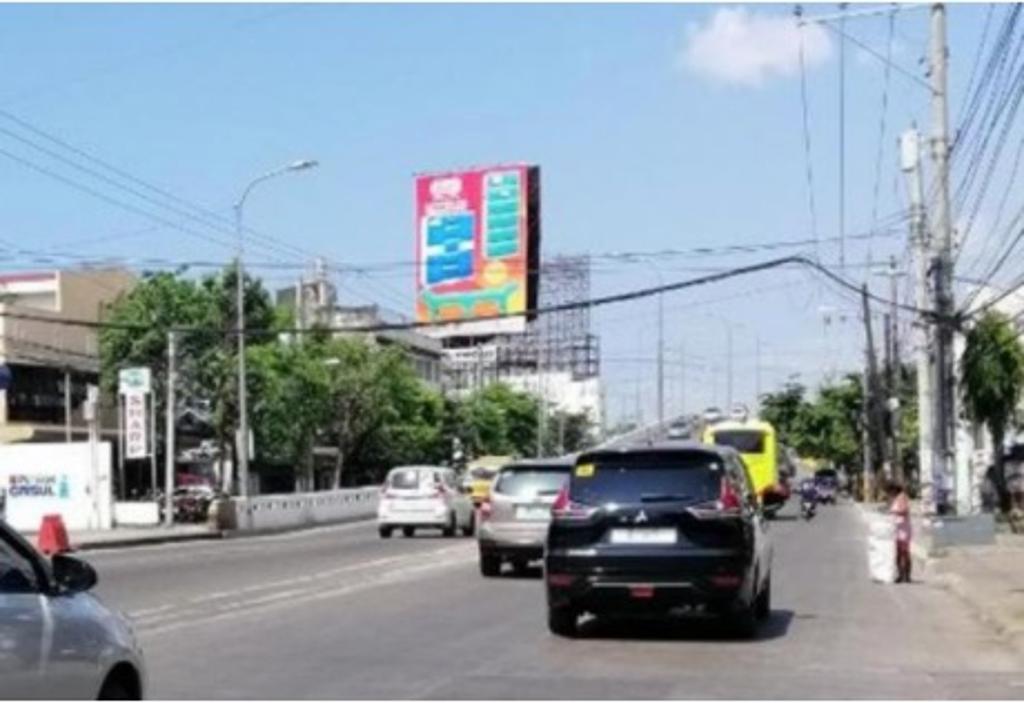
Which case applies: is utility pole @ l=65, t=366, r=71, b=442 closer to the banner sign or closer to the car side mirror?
the banner sign

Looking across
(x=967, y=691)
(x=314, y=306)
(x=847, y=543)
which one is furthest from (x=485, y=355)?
(x=967, y=691)

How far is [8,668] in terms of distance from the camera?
7039mm

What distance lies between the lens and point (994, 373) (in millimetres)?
47969

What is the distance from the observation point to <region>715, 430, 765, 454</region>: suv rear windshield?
54938 mm

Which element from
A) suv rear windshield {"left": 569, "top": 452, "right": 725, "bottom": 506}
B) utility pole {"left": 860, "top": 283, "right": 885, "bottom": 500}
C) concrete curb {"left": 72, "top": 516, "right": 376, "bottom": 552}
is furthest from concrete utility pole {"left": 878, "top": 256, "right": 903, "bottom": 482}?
suv rear windshield {"left": 569, "top": 452, "right": 725, "bottom": 506}

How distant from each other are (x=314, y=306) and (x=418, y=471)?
58.2 metres

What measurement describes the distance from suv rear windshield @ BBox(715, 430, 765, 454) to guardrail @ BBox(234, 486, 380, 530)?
1156cm

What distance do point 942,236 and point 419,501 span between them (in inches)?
559

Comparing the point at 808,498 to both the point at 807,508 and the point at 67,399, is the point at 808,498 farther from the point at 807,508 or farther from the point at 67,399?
the point at 67,399

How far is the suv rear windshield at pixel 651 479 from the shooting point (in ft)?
53.3

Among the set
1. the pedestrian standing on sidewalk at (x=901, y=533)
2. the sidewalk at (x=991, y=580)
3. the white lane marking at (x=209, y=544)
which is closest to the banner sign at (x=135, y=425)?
the white lane marking at (x=209, y=544)

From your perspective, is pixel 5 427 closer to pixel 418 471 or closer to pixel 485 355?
pixel 418 471

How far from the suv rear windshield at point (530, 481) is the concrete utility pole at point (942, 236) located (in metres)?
10.4

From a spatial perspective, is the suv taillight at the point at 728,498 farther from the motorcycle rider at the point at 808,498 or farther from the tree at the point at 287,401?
the tree at the point at 287,401
